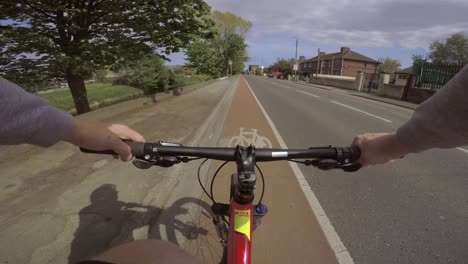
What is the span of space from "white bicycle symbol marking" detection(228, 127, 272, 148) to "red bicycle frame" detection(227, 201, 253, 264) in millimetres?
5382

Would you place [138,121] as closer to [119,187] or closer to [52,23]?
[52,23]

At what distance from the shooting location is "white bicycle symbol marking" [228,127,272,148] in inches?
281

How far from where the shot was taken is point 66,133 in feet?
3.33

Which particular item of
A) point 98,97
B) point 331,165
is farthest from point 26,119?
point 98,97

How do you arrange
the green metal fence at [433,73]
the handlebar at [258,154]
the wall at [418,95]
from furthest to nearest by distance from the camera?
the wall at [418,95] < the green metal fence at [433,73] < the handlebar at [258,154]

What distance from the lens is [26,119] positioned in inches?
34.4

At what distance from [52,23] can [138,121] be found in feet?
11.7

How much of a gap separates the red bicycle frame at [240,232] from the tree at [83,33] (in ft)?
25.7

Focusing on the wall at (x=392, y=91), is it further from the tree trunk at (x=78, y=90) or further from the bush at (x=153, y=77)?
the tree trunk at (x=78, y=90)

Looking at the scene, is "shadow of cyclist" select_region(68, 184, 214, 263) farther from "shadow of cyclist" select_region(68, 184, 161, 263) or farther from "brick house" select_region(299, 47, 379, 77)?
"brick house" select_region(299, 47, 379, 77)

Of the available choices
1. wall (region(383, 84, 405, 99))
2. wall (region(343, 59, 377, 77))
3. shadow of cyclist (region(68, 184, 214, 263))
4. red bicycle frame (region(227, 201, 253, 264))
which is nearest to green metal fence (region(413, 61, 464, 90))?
wall (region(383, 84, 405, 99))

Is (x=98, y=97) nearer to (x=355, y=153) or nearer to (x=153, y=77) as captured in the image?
(x=153, y=77)

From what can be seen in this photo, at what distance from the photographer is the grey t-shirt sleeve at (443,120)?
103cm

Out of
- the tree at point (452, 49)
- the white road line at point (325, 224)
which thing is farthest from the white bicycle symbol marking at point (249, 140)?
the tree at point (452, 49)
